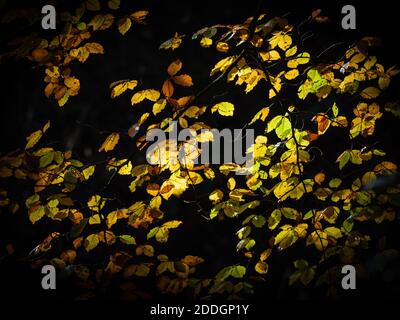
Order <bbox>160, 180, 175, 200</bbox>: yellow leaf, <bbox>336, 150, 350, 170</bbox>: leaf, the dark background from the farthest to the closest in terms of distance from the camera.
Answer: the dark background
<bbox>336, 150, 350, 170</bbox>: leaf
<bbox>160, 180, 175, 200</bbox>: yellow leaf

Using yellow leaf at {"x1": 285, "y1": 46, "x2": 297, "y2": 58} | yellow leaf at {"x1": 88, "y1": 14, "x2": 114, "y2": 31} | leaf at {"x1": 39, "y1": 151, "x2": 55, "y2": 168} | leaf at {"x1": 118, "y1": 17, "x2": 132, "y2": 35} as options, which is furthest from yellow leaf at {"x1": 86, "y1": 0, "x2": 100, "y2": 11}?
yellow leaf at {"x1": 285, "y1": 46, "x2": 297, "y2": 58}

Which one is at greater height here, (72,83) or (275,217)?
(72,83)

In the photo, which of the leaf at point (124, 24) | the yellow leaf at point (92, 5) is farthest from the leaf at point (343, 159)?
the yellow leaf at point (92, 5)

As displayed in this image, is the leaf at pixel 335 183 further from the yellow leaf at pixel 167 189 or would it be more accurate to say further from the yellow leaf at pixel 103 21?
the yellow leaf at pixel 103 21

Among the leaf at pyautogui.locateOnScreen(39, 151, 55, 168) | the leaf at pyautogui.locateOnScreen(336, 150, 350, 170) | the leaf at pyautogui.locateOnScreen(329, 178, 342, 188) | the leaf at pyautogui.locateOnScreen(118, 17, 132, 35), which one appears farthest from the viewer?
the leaf at pyautogui.locateOnScreen(329, 178, 342, 188)

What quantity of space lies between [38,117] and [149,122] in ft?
9.70

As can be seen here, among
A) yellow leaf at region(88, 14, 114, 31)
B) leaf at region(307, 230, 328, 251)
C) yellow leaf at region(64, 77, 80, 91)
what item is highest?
yellow leaf at region(88, 14, 114, 31)

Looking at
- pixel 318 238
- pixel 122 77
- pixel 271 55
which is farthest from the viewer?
pixel 122 77

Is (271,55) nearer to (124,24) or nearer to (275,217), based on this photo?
(124,24)

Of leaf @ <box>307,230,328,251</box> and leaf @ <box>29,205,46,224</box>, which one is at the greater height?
leaf @ <box>29,205,46,224</box>

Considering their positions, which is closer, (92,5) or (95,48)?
(92,5)

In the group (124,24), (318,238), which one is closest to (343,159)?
Result: (318,238)

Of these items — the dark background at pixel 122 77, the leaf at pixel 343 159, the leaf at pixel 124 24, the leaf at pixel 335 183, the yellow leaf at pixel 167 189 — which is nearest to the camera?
the leaf at pixel 124 24

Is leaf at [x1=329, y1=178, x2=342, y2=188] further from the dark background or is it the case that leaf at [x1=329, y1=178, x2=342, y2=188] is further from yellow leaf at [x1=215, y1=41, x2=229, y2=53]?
the dark background
